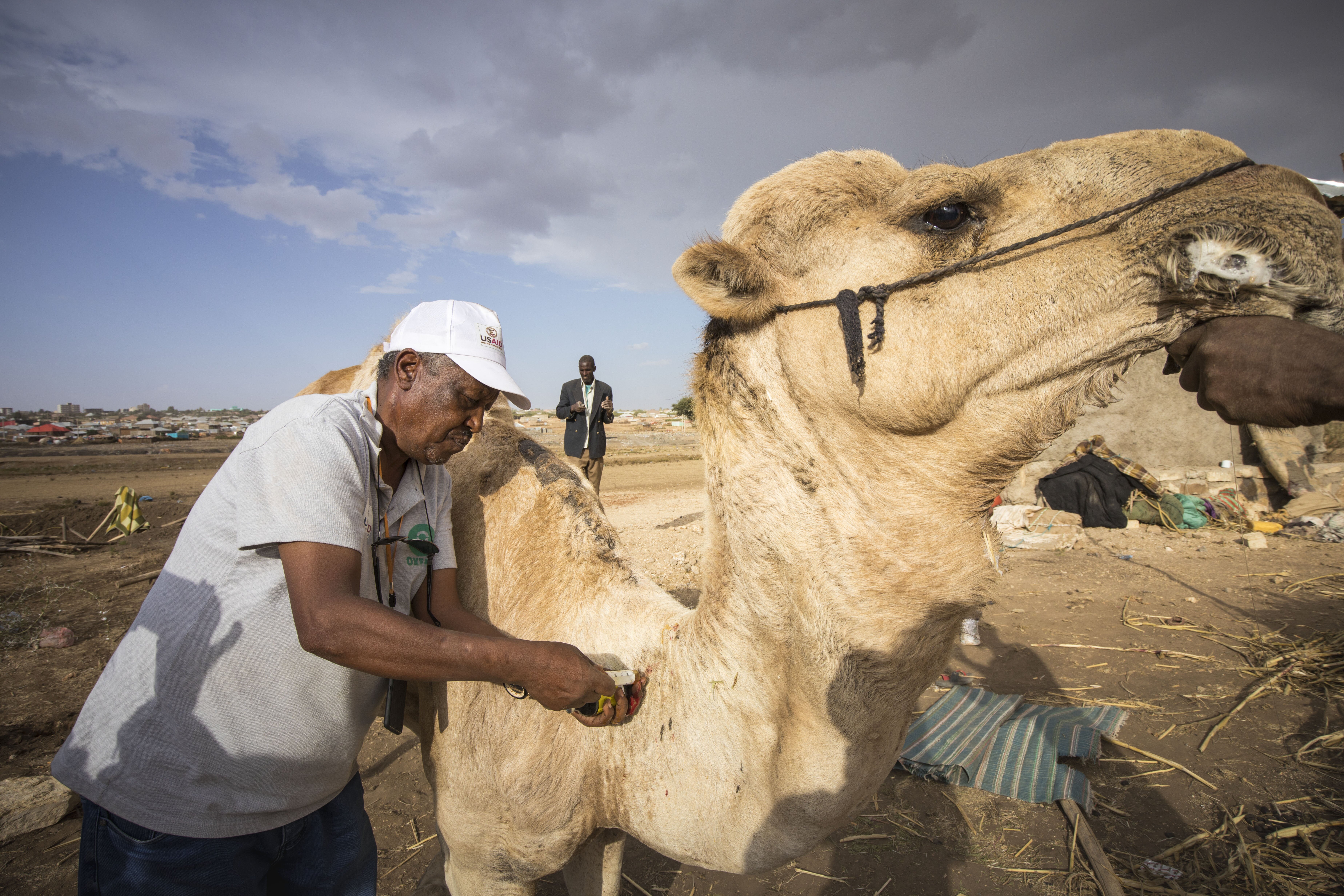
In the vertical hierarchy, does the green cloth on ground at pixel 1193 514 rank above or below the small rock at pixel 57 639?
below

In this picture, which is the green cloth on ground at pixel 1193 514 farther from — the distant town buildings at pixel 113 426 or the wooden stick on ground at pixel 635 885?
the distant town buildings at pixel 113 426

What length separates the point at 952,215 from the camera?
1.56m

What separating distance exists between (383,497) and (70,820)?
387cm

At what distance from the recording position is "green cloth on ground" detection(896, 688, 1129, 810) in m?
3.76

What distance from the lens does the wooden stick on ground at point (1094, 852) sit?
2955mm

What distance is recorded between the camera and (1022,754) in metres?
3.99

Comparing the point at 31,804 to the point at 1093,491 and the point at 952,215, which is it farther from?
the point at 1093,491

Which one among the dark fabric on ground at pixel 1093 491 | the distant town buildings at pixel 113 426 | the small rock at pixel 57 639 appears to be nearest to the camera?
the small rock at pixel 57 639

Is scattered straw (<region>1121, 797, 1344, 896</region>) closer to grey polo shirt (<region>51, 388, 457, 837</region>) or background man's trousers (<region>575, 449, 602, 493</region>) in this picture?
grey polo shirt (<region>51, 388, 457, 837</region>)

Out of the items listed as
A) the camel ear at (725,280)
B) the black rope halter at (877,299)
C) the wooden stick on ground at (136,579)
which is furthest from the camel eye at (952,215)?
the wooden stick on ground at (136,579)

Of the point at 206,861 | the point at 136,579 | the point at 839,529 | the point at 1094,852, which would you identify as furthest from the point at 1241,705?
the point at 136,579

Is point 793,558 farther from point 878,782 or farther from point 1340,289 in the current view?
point 1340,289

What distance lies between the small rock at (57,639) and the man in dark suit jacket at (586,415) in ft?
20.1

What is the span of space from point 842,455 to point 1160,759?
4.16 meters
